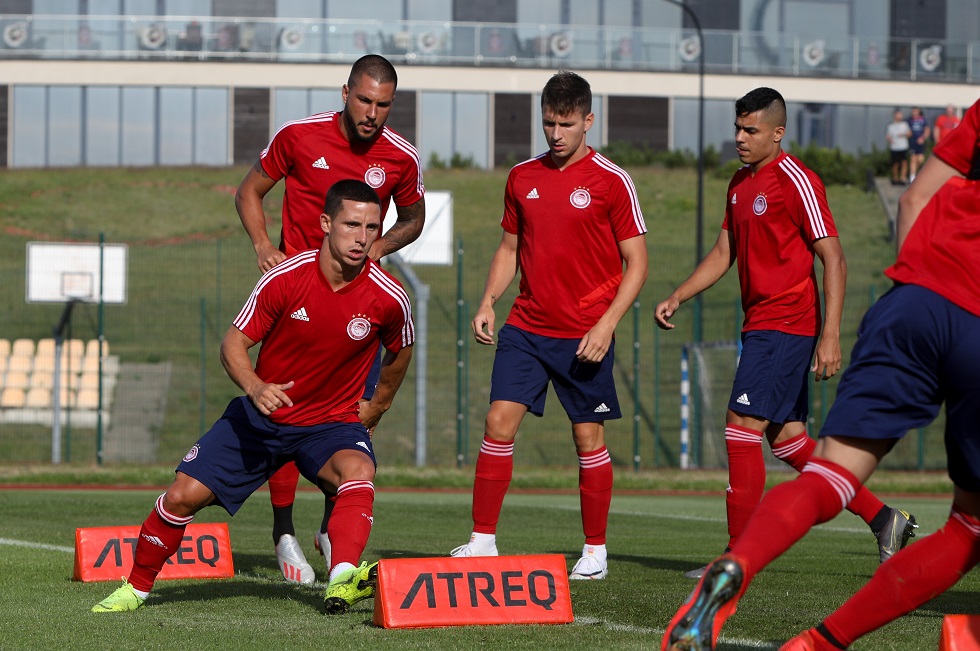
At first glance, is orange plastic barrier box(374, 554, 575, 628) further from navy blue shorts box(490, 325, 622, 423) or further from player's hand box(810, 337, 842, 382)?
player's hand box(810, 337, 842, 382)

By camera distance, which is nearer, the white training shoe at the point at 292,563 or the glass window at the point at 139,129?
the white training shoe at the point at 292,563

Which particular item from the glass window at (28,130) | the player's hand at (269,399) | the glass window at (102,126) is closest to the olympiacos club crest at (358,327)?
the player's hand at (269,399)

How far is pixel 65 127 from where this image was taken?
48562 millimetres

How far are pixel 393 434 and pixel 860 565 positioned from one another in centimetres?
1661

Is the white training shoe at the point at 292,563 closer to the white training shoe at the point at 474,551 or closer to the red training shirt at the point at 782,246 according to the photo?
the white training shoe at the point at 474,551

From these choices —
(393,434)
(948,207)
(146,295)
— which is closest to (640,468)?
(393,434)

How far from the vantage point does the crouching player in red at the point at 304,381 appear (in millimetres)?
5793

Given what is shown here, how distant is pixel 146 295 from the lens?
1085 inches

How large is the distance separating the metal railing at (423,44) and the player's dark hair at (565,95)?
39935mm

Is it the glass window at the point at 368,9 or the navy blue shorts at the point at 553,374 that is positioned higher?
the glass window at the point at 368,9

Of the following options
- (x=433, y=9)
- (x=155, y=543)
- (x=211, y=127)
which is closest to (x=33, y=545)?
(x=155, y=543)

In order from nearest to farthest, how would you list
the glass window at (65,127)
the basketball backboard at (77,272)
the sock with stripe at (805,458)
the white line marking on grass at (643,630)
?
the white line marking on grass at (643,630) → the sock with stripe at (805,458) → the basketball backboard at (77,272) → the glass window at (65,127)

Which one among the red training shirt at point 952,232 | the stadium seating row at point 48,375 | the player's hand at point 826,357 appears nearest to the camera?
the red training shirt at point 952,232

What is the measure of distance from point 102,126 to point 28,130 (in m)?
2.66
